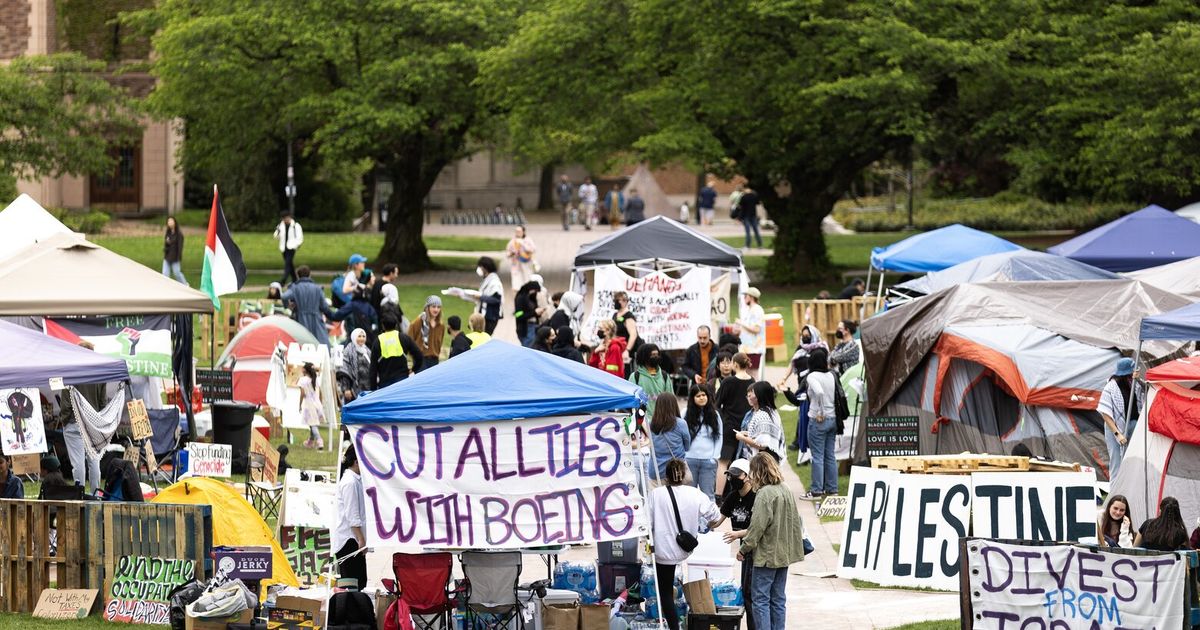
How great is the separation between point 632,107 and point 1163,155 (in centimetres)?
1123

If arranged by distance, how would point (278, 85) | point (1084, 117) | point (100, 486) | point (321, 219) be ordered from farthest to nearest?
point (321, 219), point (278, 85), point (1084, 117), point (100, 486)

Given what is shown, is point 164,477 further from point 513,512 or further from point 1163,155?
point 1163,155

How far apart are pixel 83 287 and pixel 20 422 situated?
264 cm

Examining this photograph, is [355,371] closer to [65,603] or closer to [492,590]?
[65,603]

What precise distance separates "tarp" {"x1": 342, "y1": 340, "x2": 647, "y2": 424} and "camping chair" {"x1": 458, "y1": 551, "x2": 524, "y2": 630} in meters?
1.02

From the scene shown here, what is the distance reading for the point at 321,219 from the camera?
5494 cm

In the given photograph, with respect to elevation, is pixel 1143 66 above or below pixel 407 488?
above

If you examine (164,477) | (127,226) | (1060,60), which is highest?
(1060,60)

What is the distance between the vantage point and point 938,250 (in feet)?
84.3

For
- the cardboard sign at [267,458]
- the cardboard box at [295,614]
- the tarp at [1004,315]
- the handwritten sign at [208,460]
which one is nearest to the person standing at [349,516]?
the cardboard box at [295,614]

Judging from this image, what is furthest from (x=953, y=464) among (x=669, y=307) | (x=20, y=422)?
(x=669, y=307)

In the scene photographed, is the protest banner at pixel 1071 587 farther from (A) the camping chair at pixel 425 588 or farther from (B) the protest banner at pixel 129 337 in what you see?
(B) the protest banner at pixel 129 337

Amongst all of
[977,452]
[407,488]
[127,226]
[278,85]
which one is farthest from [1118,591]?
[127,226]

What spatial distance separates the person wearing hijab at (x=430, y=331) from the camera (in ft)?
65.1
